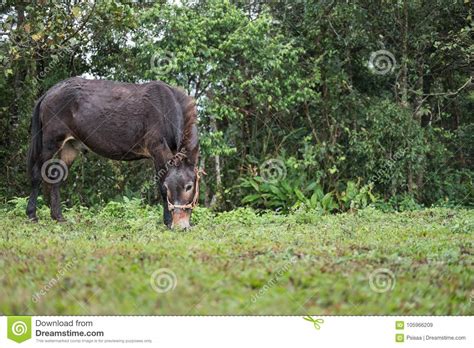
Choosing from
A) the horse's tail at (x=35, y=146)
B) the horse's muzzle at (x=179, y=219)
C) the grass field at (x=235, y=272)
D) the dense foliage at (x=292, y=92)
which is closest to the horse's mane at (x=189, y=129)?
the horse's muzzle at (x=179, y=219)

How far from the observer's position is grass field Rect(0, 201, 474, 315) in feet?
11.5

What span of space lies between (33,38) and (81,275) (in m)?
6.02

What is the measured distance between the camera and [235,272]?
4.14 m

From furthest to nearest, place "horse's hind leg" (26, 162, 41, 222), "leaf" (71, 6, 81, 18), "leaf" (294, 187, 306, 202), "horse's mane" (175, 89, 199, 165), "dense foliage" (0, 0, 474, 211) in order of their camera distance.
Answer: "leaf" (294, 187, 306, 202)
"dense foliage" (0, 0, 474, 211)
"leaf" (71, 6, 81, 18)
"horse's hind leg" (26, 162, 41, 222)
"horse's mane" (175, 89, 199, 165)

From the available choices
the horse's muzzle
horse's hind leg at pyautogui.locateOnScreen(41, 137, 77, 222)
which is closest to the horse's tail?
horse's hind leg at pyautogui.locateOnScreen(41, 137, 77, 222)

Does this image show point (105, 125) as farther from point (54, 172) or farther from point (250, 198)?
point (250, 198)

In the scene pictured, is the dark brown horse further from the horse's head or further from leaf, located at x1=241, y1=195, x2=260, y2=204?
leaf, located at x1=241, y1=195, x2=260, y2=204

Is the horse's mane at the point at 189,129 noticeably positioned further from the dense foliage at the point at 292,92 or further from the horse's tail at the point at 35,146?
the dense foliage at the point at 292,92

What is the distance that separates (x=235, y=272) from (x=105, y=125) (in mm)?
4708

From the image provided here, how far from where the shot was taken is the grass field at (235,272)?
3.52 metres

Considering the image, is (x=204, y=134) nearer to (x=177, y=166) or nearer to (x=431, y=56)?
(x=177, y=166)

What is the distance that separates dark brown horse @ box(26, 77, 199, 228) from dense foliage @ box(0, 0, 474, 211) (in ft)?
5.61

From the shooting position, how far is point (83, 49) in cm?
1119

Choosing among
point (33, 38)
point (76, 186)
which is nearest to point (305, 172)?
point (76, 186)
